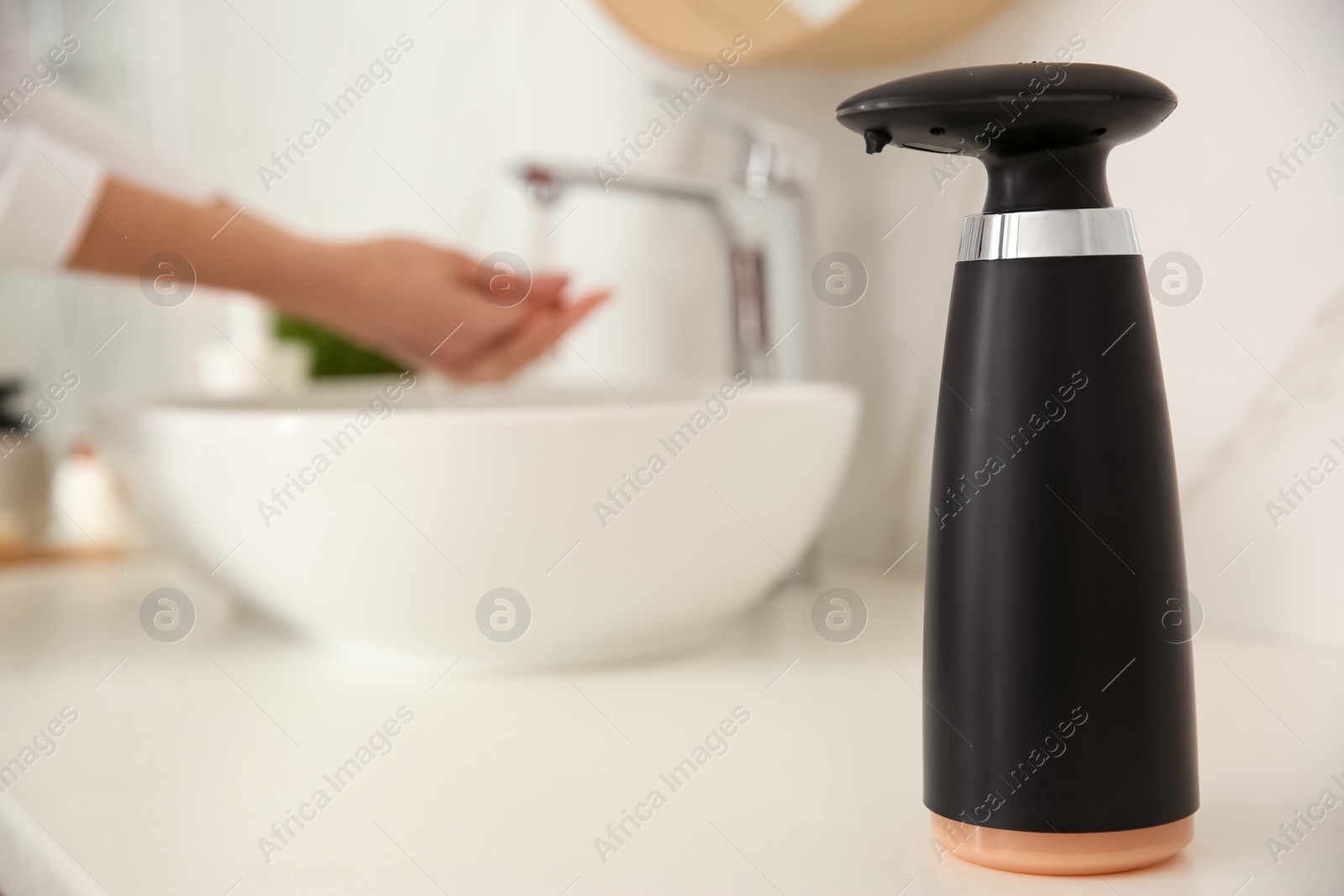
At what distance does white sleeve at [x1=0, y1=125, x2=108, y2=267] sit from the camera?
2.43 feet

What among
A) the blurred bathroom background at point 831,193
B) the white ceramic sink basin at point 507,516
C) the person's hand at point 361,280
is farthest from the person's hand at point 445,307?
the white ceramic sink basin at point 507,516

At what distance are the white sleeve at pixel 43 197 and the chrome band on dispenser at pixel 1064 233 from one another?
2.15 ft

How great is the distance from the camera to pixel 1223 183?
24.4 inches

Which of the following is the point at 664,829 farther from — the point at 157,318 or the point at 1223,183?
the point at 157,318

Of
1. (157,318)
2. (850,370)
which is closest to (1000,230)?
(850,370)

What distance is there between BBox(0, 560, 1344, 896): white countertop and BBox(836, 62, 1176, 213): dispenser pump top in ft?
0.70

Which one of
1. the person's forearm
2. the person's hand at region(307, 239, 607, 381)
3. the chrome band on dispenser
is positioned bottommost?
the chrome band on dispenser

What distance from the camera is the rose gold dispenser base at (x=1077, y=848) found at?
1.10 ft

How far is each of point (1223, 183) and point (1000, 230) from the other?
14.1 inches

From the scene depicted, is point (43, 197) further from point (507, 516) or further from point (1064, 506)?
point (1064, 506)

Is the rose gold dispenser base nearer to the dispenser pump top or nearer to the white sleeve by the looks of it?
the dispenser pump top

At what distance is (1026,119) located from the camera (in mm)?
316

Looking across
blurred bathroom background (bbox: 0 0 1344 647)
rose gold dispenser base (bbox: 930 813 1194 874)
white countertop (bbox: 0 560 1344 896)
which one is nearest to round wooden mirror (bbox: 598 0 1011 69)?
blurred bathroom background (bbox: 0 0 1344 647)

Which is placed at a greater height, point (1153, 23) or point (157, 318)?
point (157, 318)
